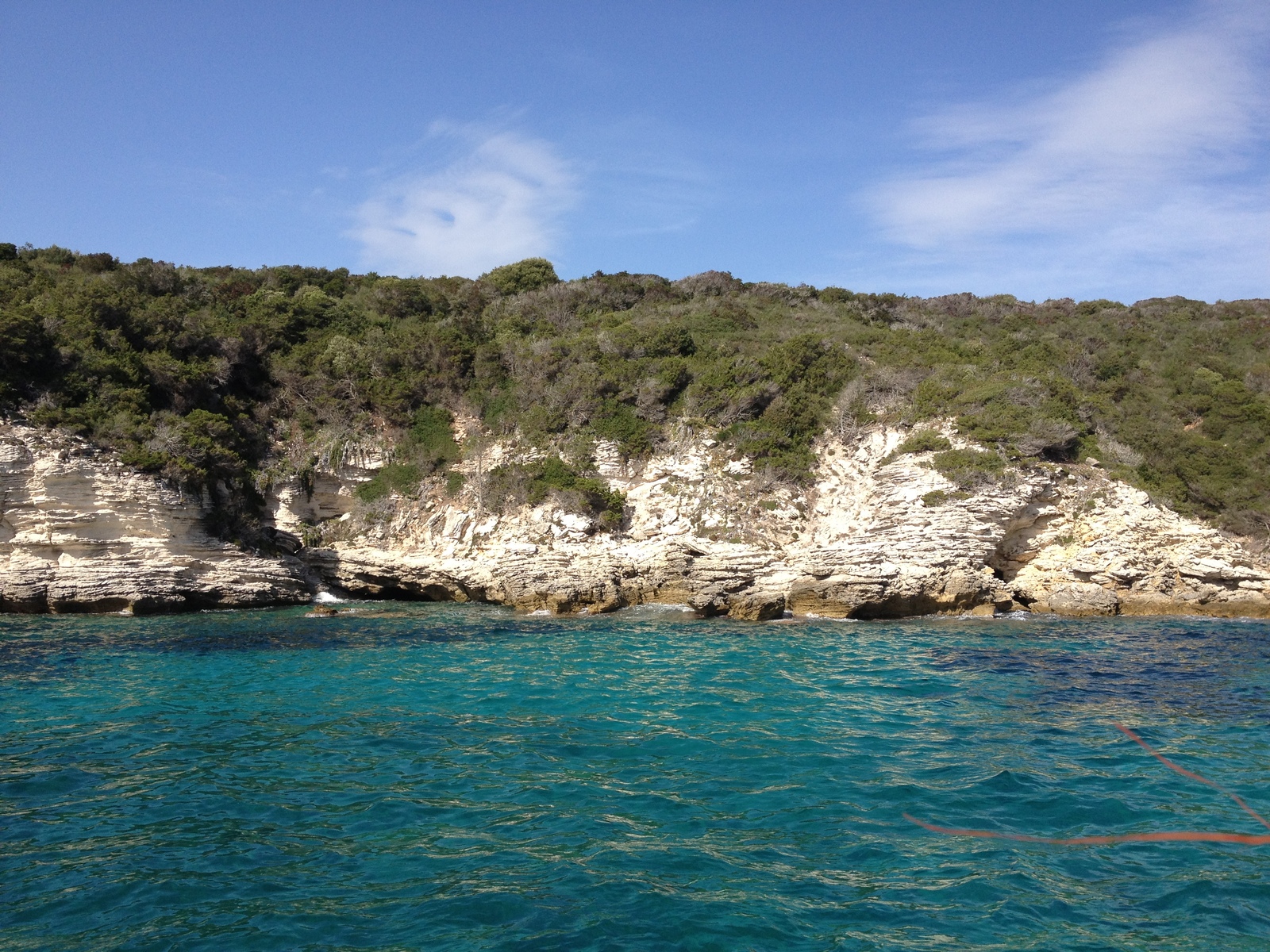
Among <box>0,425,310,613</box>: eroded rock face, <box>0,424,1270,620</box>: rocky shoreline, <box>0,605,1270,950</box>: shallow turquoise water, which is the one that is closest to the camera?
<box>0,605,1270,950</box>: shallow turquoise water

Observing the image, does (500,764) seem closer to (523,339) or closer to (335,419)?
(335,419)

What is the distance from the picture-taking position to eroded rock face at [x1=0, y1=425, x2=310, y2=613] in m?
20.9

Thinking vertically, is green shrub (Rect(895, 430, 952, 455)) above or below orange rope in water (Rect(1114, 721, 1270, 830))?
above

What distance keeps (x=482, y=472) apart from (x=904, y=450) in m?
13.8

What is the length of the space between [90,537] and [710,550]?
16.7m

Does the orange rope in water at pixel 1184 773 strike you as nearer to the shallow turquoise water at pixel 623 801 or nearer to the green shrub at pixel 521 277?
the shallow turquoise water at pixel 623 801

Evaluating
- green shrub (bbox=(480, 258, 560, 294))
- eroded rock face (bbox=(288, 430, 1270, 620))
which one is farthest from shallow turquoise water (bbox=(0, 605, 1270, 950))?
green shrub (bbox=(480, 258, 560, 294))

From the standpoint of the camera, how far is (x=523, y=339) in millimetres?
34656

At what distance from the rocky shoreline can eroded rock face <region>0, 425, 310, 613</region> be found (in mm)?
43

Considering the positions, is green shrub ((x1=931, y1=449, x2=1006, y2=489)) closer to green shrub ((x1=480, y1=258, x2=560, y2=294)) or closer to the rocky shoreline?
the rocky shoreline

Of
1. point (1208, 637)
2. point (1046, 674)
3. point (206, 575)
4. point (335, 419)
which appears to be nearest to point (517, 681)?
point (1046, 674)

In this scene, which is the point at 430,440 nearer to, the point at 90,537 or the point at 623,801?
the point at 90,537

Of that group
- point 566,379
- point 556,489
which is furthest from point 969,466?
point 566,379

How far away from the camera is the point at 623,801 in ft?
25.7
